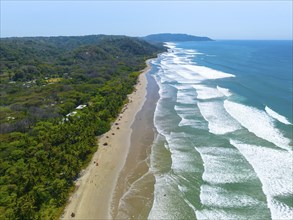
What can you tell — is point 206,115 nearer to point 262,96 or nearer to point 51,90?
point 262,96

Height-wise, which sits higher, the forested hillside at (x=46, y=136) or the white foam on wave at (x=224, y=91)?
the forested hillside at (x=46, y=136)

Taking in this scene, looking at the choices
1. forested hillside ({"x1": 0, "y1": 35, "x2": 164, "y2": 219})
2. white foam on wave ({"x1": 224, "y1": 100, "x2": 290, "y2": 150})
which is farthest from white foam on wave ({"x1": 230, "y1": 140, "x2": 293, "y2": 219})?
forested hillside ({"x1": 0, "y1": 35, "x2": 164, "y2": 219})

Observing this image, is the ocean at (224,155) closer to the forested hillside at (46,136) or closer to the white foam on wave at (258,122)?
the white foam on wave at (258,122)

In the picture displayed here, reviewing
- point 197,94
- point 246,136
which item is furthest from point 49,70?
point 246,136

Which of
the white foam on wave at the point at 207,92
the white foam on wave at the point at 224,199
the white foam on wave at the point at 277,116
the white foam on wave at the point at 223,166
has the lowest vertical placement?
the white foam on wave at the point at 207,92

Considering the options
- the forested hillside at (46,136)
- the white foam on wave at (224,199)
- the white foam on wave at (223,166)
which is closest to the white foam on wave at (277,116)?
the white foam on wave at (223,166)

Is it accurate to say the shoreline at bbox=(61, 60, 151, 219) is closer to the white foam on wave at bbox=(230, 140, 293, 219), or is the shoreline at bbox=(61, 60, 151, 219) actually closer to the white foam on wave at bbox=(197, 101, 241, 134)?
the white foam on wave at bbox=(197, 101, 241, 134)

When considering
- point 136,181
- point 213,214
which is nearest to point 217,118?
point 136,181

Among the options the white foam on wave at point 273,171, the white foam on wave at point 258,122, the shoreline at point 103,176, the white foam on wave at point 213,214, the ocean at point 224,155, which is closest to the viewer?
the white foam on wave at point 213,214
